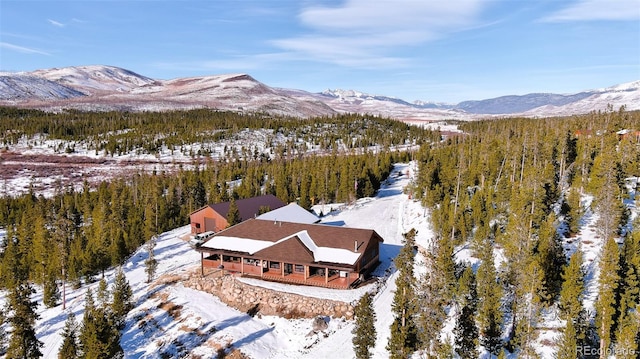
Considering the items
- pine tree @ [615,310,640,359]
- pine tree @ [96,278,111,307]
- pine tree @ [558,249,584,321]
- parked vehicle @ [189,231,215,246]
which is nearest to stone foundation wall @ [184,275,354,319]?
pine tree @ [96,278,111,307]

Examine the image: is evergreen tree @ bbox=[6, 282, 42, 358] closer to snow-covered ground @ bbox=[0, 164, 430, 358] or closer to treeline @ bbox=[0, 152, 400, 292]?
snow-covered ground @ bbox=[0, 164, 430, 358]

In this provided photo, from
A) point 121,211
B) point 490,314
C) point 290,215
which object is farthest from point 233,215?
point 490,314

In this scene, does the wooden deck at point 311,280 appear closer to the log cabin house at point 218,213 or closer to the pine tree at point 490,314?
the pine tree at point 490,314

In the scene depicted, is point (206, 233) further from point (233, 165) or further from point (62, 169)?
point (62, 169)

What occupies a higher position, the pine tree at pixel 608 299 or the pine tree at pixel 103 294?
the pine tree at pixel 608 299

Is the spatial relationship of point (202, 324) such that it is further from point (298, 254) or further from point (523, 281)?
point (523, 281)

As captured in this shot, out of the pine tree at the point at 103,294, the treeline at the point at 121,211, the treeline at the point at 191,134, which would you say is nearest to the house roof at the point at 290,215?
the treeline at the point at 121,211

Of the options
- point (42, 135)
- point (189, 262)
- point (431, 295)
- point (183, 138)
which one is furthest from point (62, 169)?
point (431, 295)
